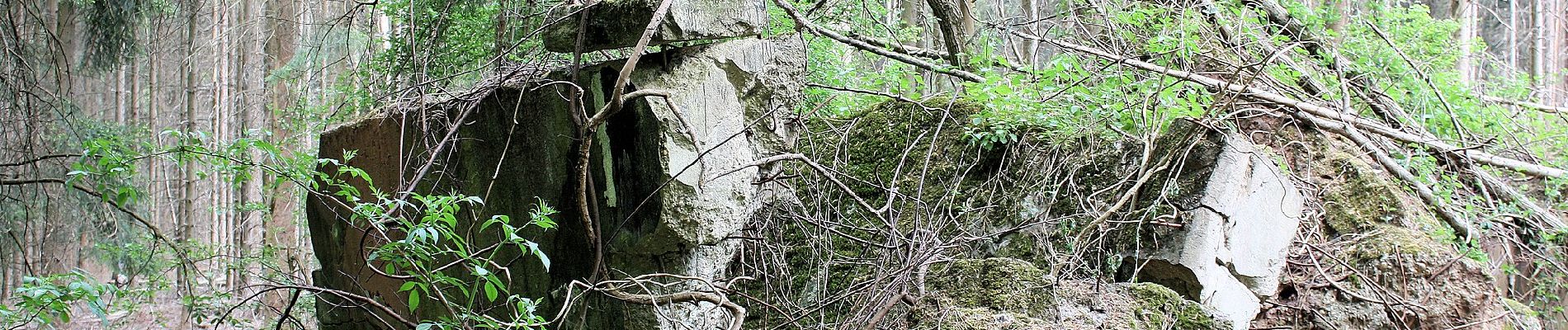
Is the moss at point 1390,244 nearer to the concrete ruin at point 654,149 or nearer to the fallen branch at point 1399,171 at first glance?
the fallen branch at point 1399,171

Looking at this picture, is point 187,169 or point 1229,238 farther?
point 187,169

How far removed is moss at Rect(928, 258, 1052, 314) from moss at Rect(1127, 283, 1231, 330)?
31 cm

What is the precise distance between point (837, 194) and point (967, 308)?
1.28 m

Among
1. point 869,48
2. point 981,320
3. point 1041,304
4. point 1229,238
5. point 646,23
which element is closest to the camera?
point 981,320

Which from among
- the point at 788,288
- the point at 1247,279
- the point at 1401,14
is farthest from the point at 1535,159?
the point at 788,288

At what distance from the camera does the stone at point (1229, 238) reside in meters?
3.62

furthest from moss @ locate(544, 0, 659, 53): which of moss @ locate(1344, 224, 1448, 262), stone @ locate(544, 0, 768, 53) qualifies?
moss @ locate(1344, 224, 1448, 262)

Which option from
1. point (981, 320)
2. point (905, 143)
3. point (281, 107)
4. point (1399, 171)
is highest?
point (281, 107)

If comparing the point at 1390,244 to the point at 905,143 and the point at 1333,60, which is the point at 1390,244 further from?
the point at 1333,60

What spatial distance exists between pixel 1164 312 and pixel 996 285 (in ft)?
1.83

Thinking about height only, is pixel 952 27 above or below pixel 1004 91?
above

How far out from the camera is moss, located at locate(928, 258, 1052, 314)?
300cm

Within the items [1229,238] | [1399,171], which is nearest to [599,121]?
[1229,238]

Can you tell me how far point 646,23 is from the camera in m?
3.22
